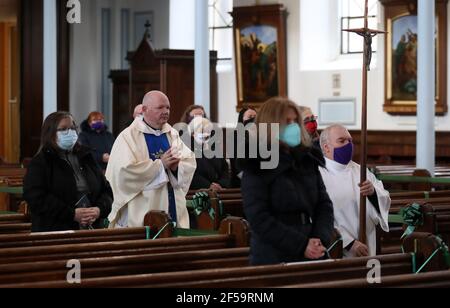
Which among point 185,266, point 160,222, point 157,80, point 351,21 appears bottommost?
point 185,266

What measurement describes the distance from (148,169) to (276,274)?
258cm

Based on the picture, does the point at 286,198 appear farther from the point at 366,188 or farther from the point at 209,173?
the point at 209,173

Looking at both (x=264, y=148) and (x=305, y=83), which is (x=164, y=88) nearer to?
(x=305, y=83)

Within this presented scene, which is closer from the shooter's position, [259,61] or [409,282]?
[409,282]

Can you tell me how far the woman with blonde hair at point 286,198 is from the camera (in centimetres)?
471

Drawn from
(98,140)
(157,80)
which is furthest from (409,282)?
(157,80)

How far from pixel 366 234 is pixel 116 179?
2.04m

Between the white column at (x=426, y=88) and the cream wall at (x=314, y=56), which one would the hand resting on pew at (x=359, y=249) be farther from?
the cream wall at (x=314, y=56)

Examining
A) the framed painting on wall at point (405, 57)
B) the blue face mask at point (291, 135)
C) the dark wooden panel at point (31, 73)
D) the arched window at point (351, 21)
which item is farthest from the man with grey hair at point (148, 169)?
the dark wooden panel at point (31, 73)

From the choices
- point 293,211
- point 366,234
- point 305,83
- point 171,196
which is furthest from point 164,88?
point 293,211

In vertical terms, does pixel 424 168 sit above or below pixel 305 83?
below

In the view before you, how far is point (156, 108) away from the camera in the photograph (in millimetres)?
Answer: 7000

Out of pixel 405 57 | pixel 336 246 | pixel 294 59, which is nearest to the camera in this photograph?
pixel 336 246
